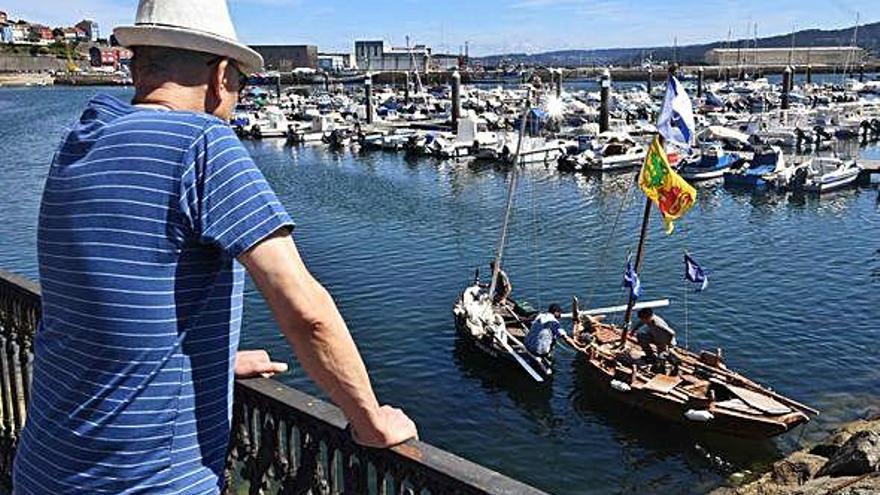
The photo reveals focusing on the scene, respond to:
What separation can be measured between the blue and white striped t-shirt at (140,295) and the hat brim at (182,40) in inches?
6.6

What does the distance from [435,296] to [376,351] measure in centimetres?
465

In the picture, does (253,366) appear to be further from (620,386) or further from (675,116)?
(675,116)

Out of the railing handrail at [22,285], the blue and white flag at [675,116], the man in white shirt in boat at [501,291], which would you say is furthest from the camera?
the man in white shirt in boat at [501,291]

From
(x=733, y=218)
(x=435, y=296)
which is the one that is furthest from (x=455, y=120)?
(x=435, y=296)

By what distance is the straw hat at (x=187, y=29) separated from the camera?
2107 millimetres

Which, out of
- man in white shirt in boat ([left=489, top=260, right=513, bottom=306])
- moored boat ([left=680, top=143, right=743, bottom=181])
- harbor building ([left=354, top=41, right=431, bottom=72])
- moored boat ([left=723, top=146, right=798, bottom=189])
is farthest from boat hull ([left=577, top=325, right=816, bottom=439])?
harbor building ([left=354, top=41, right=431, bottom=72])

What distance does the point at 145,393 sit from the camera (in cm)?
211

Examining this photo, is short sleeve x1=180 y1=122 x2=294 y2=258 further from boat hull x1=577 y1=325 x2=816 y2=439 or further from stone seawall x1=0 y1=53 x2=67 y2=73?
stone seawall x1=0 y1=53 x2=67 y2=73

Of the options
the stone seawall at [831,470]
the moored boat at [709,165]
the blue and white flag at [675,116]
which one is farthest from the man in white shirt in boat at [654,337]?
the moored boat at [709,165]

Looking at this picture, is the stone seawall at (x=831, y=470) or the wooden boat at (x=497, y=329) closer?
the stone seawall at (x=831, y=470)

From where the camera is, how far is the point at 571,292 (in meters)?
24.6

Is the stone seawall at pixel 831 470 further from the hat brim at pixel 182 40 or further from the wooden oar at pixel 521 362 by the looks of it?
the hat brim at pixel 182 40

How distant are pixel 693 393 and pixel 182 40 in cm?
1440

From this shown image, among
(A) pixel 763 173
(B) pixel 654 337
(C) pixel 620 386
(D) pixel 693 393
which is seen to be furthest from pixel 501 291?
(A) pixel 763 173
